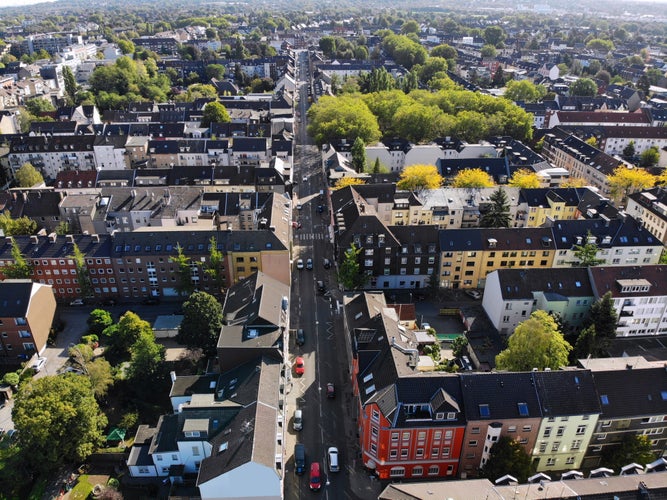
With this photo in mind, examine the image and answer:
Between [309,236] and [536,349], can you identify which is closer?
[536,349]

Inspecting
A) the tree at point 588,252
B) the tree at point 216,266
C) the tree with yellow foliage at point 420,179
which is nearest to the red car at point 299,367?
the tree at point 216,266

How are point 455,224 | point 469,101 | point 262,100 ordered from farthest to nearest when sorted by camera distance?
point 262,100, point 469,101, point 455,224

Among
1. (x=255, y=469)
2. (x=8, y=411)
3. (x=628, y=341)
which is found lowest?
(x=8, y=411)

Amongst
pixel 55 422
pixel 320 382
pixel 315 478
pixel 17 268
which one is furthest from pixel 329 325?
pixel 17 268

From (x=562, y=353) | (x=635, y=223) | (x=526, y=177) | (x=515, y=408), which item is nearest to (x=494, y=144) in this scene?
(x=526, y=177)

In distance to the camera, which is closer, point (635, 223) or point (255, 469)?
point (255, 469)

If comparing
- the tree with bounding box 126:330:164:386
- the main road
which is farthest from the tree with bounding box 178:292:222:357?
the main road

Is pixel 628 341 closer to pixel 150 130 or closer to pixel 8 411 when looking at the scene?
pixel 8 411

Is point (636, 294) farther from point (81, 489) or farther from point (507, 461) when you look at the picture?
point (81, 489)
